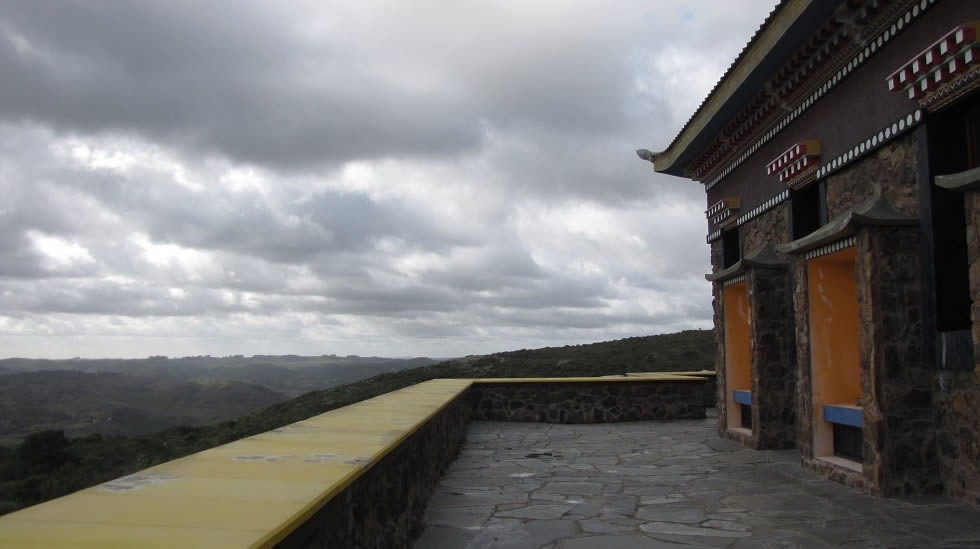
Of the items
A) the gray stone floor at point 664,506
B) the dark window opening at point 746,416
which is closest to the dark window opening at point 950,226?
the gray stone floor at point 664,506

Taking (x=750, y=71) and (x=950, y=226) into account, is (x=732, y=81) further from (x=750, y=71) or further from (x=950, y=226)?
(x=950, y=226)

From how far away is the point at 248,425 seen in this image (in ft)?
87.5

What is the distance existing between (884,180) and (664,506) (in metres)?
3.97

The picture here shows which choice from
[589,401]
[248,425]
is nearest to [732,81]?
[589,401]

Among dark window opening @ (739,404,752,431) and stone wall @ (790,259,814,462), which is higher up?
stone wall @ (790,259,814,462)

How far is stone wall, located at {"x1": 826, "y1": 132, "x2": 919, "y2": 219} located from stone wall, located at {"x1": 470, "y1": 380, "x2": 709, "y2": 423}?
21.2ft

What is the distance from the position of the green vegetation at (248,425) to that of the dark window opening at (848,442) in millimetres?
10726

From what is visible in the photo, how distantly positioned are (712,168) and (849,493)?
273 inches

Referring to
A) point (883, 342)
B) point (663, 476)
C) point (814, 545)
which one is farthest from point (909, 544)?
A: point (663, 476)

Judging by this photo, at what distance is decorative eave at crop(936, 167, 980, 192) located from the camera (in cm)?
536

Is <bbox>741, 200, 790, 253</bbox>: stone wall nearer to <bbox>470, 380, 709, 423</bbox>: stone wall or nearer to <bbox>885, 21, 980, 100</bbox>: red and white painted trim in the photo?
<bbox>885, 21, 980, 100</bbox>: red and white painted trim

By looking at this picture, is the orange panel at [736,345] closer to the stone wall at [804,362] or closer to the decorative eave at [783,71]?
the decorative eave at [783,71]

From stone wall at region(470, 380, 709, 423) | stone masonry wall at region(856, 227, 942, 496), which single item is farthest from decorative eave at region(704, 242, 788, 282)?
stone wall at region(470, 380, 709, 423)

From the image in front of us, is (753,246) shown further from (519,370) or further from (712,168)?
(519,370)
